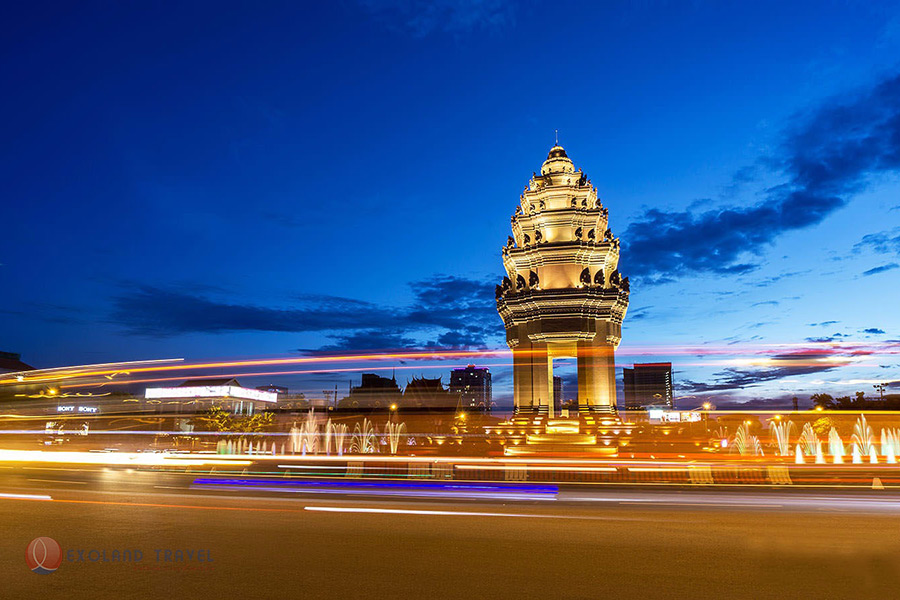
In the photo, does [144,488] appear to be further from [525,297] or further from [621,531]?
[525,297]

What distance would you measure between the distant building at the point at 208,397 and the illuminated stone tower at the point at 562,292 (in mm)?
47070

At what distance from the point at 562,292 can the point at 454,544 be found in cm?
2871

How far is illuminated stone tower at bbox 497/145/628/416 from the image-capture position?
36.6 metres

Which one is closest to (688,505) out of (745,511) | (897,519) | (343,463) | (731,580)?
(745,511)

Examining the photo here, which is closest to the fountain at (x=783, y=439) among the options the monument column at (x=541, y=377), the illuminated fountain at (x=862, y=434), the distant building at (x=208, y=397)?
the illuminated fountain at (x=862, y=434)

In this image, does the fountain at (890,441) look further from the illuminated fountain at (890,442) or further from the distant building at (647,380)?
the distant building at (647,380)

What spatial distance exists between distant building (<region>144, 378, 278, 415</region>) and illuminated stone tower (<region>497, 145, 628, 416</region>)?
1853 inches

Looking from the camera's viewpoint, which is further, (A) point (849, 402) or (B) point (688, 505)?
(A) point (849, 402)

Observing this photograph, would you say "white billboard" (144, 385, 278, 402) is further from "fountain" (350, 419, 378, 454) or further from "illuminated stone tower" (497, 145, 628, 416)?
"illuminated stone tower" (497, 145, 628, 416)

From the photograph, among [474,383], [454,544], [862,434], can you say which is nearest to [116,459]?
[454,544]

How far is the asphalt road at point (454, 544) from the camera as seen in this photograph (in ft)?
21.8

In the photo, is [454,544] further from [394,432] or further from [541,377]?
[394,432]

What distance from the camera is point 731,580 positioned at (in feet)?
23.0

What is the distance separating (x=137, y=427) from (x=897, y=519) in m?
64.9
